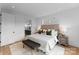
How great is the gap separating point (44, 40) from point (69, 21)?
1.84 ft

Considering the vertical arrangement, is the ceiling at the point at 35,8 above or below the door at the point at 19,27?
above

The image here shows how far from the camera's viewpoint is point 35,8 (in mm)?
1234

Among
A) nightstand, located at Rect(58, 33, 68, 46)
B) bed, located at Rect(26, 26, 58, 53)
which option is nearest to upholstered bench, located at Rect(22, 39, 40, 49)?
bed, located at Rect(26, 26, 58, 53)

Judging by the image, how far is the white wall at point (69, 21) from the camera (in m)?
1.25

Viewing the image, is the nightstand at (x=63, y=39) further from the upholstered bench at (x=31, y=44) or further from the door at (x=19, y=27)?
the door at (x=19, y=27)

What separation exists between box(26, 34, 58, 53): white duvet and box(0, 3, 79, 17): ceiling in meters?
0.39

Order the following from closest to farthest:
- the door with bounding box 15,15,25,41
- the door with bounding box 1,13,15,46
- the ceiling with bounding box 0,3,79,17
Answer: the ceiling with bounding box 0,3,79,17 < the door with bounding box 1,13,15,46 < the door with bounding box 15,15,25,41

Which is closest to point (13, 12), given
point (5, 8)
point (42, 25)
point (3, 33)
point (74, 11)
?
point (5, 8)

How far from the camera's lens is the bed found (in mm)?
1322

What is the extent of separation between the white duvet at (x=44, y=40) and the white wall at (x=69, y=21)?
0.27 m

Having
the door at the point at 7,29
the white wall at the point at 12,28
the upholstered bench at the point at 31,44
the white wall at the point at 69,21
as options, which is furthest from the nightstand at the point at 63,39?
the door at the point at 7,29

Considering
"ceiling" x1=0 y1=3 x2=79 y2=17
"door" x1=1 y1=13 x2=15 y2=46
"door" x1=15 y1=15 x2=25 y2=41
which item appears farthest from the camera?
"door" x1=15 y1=15 x2=25 y2=41

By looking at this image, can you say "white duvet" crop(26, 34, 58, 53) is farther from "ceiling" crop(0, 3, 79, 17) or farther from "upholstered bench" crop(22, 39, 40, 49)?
"ceiling" crop(0, 3, 79, 17)
